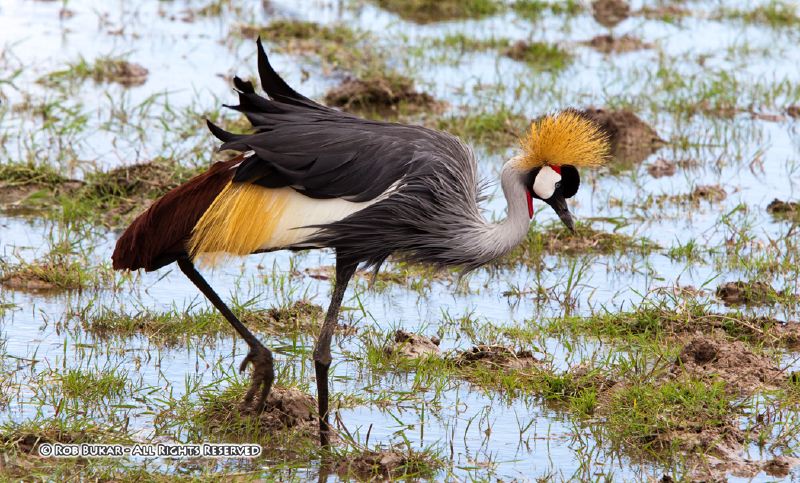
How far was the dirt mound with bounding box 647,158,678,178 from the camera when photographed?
9.12 meters

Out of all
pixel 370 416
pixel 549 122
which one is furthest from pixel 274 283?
pixel 549 122

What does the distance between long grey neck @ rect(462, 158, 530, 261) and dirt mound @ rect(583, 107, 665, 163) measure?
13.8 ft

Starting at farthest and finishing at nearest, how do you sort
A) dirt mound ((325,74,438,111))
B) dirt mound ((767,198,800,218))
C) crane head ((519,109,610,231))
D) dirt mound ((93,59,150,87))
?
dirt mound ((93,59,150,87)) < dirt mound ((325,74,438,111)) < dirt mound ((767,198,800,218)) < crane head ((519,109,610,231))

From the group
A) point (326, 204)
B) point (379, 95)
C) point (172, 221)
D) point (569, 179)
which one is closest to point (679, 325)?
point (569, 179)

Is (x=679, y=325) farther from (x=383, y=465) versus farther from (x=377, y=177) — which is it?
(x=383, y=465)

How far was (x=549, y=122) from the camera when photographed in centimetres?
548

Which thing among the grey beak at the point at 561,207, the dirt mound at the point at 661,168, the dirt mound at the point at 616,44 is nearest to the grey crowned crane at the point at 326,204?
the grey beak at the point at 561,207

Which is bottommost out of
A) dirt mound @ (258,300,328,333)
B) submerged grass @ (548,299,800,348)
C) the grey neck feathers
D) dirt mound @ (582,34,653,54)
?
dirt mound @ (258,300,328,333)

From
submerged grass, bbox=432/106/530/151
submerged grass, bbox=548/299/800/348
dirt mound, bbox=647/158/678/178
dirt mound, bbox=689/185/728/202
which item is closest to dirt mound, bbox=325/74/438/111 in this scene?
submerged grass, bbox=432/106/530/151

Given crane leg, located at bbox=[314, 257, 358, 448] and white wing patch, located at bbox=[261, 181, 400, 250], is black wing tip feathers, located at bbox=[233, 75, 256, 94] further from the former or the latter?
crane leg, located at bbox=[314, 257, 358, 448]

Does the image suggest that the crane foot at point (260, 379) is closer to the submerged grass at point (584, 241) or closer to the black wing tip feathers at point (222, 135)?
the black wing tip feathers at point (222, 135)

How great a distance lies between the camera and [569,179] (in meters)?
5.59

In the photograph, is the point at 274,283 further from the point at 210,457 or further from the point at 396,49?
the point at 396,49

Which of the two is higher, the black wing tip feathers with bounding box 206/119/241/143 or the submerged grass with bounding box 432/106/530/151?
the black wing tip feathers with bounding box 206/119/241/143
